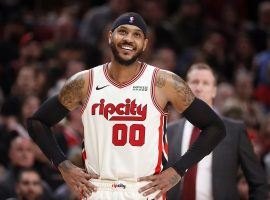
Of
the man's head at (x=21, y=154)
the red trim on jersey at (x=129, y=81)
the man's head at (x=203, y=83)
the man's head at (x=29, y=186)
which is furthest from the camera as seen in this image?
the man's head at (x=21, y=154)

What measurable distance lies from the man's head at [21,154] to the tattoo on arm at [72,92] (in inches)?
123

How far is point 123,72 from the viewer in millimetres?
5324

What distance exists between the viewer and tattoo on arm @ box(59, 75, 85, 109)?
17.5 ft

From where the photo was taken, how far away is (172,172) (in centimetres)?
521

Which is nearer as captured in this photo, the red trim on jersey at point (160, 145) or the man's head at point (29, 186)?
the red trim on jersey at point (160, 145)

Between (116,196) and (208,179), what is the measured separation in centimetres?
131

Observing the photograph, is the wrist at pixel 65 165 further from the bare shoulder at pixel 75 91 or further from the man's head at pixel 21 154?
the man's head at pixel 21 154

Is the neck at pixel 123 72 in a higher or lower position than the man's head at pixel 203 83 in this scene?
higher

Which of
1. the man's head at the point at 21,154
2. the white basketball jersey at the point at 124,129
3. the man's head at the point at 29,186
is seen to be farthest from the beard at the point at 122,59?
the man's head at the point at 21,154

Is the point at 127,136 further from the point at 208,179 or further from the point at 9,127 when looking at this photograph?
the point at 9,127

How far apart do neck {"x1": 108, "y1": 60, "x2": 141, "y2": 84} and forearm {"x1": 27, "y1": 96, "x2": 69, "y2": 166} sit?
0.38 meters

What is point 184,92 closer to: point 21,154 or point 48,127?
point 48,127

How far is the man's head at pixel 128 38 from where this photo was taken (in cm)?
523

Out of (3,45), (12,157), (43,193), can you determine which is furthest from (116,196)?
(3,45)
